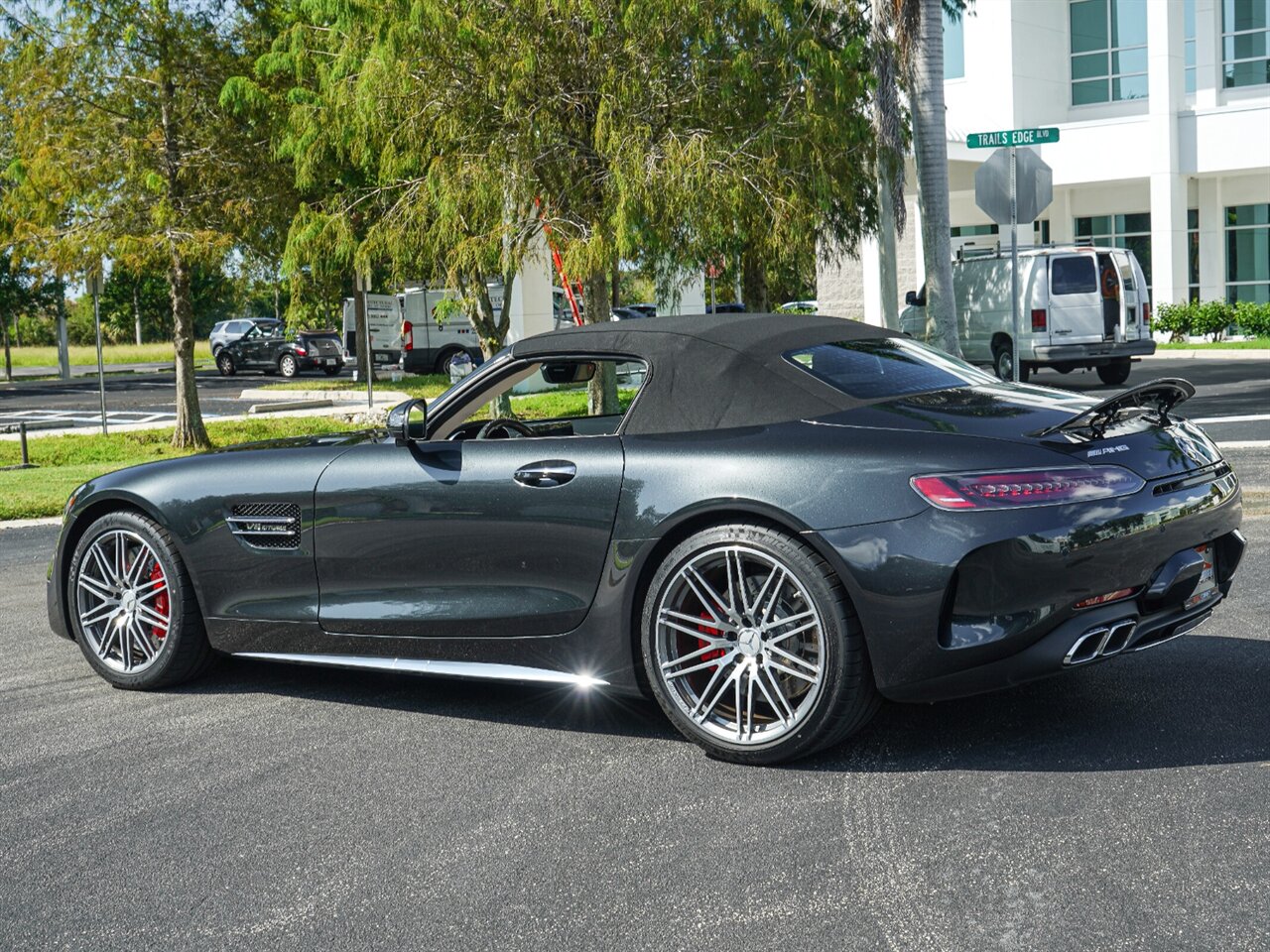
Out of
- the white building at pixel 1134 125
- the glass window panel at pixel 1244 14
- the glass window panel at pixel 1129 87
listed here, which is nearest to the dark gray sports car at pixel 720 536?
the white building at pixel 1134 125

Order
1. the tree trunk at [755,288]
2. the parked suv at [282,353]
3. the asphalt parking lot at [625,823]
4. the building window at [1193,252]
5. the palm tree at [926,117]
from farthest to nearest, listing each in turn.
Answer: the parked suv at [282,353]
the building window at [1193,252]
the tree trunk at [755,288]
the palm tree at [926,117]
the asphalt parking lot at [625,823]

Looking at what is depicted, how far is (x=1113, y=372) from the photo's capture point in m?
23.7

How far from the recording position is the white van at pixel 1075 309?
22906 millimetres

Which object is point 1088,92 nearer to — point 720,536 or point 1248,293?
point 1248,293

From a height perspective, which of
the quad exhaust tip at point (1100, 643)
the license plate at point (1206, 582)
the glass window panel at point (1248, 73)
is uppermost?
the glass window panel at point (1248, 73)

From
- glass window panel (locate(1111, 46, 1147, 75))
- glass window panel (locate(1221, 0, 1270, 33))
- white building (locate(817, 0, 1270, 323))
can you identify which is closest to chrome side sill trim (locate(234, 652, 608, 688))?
white building (locate(817, 0, 1270, 323))

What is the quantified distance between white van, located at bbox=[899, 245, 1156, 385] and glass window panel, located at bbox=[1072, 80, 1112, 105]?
1796 centimetres

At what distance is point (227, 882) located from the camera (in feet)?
12.6

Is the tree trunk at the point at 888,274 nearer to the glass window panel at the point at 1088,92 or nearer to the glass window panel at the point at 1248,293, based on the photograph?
the glass window panel at the point at 1248,293

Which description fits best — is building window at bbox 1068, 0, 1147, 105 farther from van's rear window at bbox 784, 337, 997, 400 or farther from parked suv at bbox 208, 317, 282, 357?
van's rear window at bbox 784, 337, 997, 400

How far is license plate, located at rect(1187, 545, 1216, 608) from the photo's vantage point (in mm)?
4645

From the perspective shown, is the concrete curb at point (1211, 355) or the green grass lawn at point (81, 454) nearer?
the green grass lawn at point (81, 454)

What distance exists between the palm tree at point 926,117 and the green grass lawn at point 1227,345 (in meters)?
13.6

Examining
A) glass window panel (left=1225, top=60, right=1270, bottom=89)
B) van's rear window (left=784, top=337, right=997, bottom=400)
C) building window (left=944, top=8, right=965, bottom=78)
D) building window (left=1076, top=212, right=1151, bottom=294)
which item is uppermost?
building window (left=944, top=8, right=965, bottom=78)
